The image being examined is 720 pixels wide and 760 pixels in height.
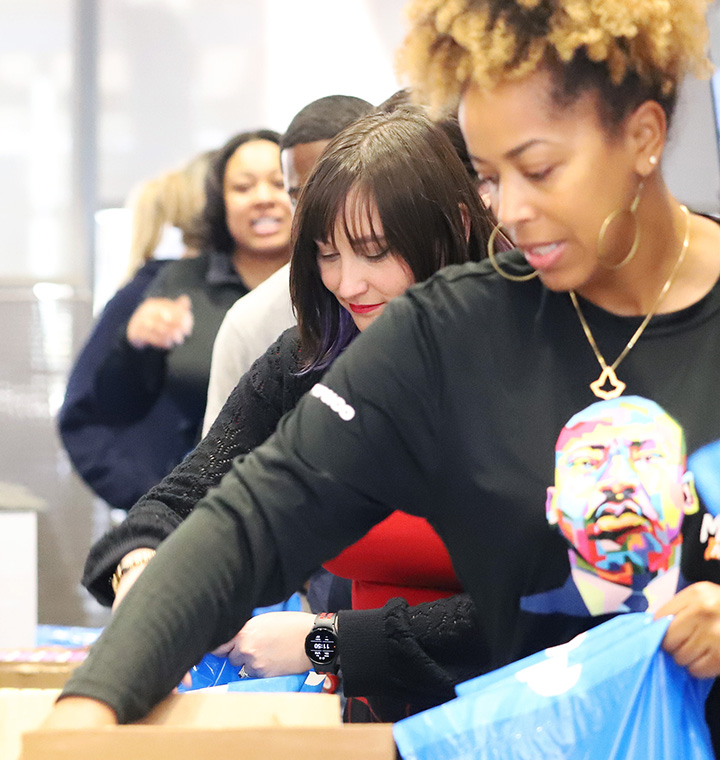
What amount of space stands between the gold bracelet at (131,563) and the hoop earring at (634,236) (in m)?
0.62

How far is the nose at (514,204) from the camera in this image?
1009mm

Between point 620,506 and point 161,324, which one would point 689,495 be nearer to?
point 620,506

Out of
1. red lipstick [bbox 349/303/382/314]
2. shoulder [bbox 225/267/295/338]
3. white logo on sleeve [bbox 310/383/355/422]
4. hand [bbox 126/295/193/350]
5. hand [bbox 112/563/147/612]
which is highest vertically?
white logo on sleeve [bbox 310/383/355/422]

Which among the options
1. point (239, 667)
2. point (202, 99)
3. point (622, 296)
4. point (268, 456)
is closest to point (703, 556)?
point (622, 296)

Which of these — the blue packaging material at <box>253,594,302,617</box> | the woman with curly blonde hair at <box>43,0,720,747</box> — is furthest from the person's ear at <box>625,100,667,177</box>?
the blue packaging material at <box>253,594,302,617</box>

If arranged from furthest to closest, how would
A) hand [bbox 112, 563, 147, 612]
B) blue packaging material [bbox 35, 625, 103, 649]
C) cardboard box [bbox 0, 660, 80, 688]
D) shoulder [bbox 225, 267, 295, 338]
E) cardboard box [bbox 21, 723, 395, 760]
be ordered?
blue packaging material [bbox 35, 625, 103, 649] → shoulder [bbox 225, 267, 295, 338] → hand [bbox 112, 563, 147, 612] → cardboard box [bbox 0, 660, 80, 688] → cardboard box [bbox 21, 723, 395, 760]

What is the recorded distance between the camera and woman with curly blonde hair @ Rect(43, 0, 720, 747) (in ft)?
3.21

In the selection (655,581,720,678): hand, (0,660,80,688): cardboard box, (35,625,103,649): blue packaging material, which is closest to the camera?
(655,581,720,678): hand

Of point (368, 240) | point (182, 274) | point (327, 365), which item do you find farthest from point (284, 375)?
point (182, 274)

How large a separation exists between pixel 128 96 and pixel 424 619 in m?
3.22

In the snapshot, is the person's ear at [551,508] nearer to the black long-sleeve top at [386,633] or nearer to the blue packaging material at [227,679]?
the black long-sleeve top at [386,633]

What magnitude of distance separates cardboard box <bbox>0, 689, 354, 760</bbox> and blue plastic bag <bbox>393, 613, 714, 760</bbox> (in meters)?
0.07

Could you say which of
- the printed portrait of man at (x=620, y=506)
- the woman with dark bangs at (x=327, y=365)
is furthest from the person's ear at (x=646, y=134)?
the woman with dark bangs at (x=327, y=365)

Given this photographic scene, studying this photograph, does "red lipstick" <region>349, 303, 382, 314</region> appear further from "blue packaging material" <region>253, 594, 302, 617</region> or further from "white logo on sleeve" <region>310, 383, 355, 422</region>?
"blue packaging material" <region>253, 594, 302, 617</region>
